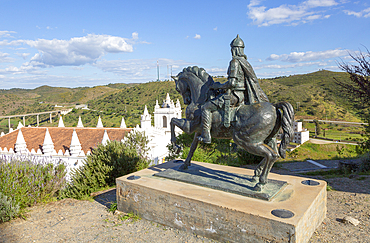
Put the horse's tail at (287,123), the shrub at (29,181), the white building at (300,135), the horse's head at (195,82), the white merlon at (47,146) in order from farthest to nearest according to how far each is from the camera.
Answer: the white building at (300,135) < the white merlon at (47,146) < the shrub at (29,181) < the horse's head at (195,82) < the horse's tail at (287,123)

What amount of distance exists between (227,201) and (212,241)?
87 cm

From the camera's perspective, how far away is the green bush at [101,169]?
8.40 metres

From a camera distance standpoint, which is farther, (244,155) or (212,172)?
(244,155)

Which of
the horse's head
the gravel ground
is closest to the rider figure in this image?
the horse's head

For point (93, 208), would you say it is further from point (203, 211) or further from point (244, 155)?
point (244, 155)

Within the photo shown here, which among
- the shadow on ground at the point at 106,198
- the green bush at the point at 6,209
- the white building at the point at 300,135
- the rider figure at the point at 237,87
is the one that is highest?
the rider figure at the point at 237,87

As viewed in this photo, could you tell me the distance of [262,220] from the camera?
4441mm

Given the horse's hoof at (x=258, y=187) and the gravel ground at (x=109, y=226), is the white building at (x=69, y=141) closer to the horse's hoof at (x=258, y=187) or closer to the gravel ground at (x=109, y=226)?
the gravel ground at (x=109, y=226)

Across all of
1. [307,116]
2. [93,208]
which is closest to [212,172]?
[93,208]

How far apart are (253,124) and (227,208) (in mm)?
1885

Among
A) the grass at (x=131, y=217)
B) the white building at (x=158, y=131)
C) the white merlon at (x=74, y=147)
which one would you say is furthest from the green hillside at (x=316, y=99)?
the grass at (x=131, y=217)

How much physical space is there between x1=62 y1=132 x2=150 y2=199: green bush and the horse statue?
13.6 ft

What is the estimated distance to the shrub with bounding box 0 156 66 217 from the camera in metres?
6.79

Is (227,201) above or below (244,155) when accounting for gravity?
above
